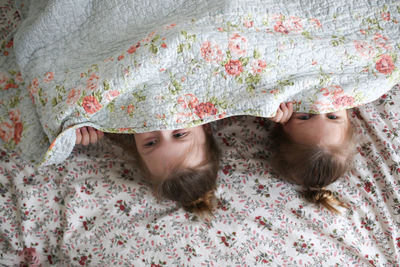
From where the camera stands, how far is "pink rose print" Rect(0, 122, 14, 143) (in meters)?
1.19

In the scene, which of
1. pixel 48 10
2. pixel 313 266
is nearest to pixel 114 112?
pixel 48 10

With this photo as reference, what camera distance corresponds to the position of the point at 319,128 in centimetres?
110

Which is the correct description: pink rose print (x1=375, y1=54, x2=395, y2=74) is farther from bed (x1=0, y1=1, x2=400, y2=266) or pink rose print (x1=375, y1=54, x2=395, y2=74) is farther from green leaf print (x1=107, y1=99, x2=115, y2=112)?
green leaf print (x1=107, y1=99, x2=115, y2=112)

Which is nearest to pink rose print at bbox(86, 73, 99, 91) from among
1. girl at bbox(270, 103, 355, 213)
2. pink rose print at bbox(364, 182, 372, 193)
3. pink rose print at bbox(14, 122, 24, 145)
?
pink rose print at bbox(14, 122, 24, 145)

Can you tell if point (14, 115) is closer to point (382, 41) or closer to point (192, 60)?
point (192, 60)

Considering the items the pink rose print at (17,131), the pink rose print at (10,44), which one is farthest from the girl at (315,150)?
the pink rose print at (10,44)

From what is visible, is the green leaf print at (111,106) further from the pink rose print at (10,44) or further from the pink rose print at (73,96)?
the pink rose print at (10,44)

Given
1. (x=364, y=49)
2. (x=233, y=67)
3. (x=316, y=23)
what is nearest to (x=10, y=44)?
(x=233, y=67)

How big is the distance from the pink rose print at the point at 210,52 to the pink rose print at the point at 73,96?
15.3 inches

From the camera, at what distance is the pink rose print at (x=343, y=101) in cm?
106

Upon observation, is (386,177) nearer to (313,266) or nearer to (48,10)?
(313,266)

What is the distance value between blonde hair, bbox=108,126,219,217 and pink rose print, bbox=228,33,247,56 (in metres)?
0.33

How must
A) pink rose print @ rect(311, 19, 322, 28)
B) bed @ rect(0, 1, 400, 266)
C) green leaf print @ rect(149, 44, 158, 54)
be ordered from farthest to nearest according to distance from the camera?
1. bed @ rect(0, 1, 400, 266)
2. pink rose print @ rect(311, 19, 322, 28)
3. green leaf print @ rect(149, 44, 158, 54)

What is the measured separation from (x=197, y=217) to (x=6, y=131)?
731 millimetres
